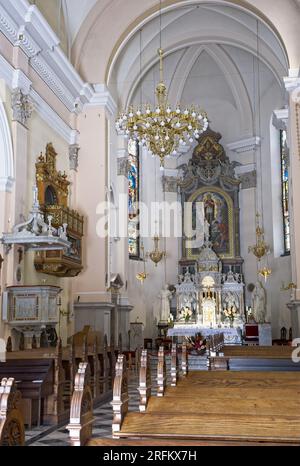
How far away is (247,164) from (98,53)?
685 centimetres

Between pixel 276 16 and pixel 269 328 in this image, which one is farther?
pixel 269 328

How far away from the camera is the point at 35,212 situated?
376 inches

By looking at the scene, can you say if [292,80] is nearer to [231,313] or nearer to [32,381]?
[231,313]

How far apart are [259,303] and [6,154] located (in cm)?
977

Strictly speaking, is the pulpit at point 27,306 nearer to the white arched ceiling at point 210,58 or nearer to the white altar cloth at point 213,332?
the white altar cloth at point 213,332

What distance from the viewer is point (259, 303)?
16.9 m

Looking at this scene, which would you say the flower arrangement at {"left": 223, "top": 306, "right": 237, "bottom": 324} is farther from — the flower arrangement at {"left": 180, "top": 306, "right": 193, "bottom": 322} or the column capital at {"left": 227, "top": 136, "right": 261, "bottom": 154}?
the column capital at {"left": 227, "top": 136, "right": 261, "bottom": 154}

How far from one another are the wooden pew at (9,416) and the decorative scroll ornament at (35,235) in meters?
6.91

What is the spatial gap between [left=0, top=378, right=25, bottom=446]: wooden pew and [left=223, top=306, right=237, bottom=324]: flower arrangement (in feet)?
49.6

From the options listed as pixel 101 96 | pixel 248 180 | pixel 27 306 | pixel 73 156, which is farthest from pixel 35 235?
pixel 248 180

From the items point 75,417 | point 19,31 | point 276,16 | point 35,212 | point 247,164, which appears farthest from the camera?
point 247,164

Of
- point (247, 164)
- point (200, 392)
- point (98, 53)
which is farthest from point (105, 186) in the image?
point (200, 392)

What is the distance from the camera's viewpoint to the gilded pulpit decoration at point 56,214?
10719 millimetres

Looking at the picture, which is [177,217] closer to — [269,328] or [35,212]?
[269,328]
